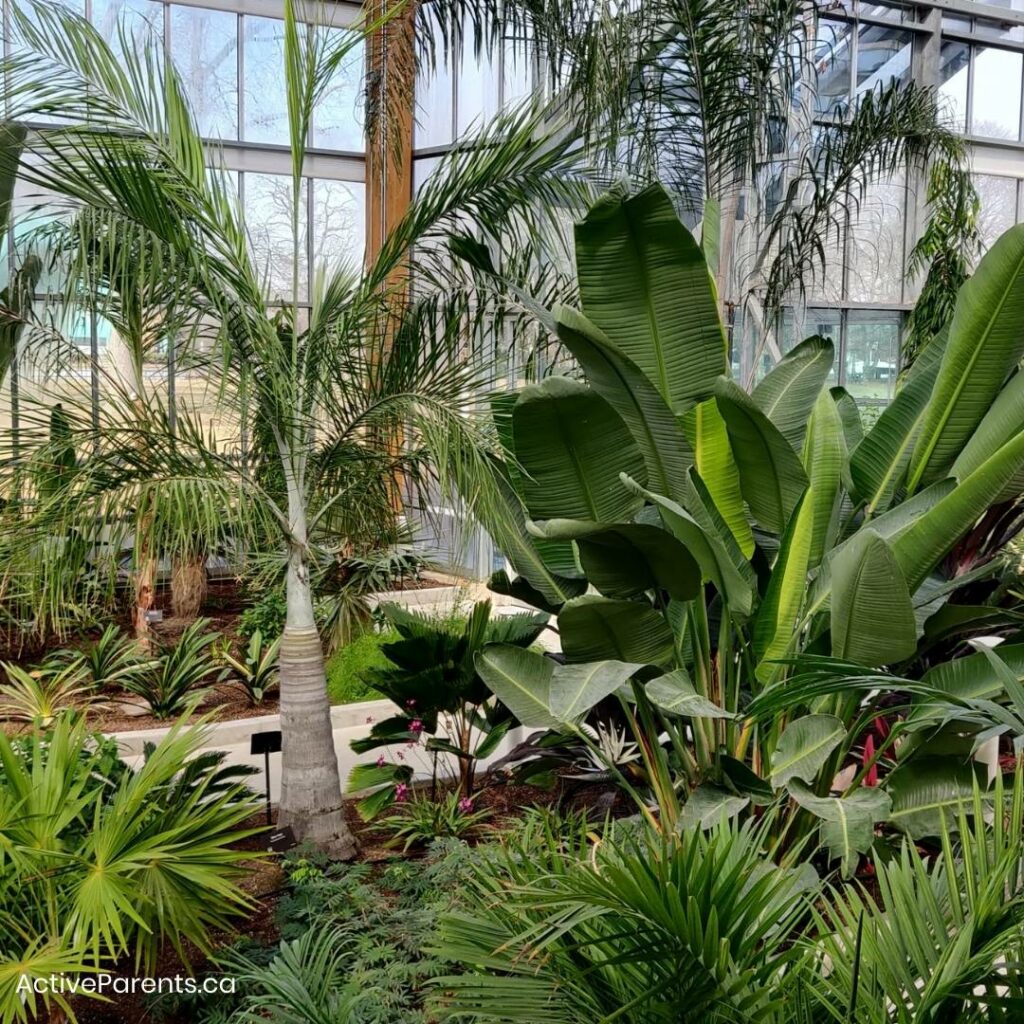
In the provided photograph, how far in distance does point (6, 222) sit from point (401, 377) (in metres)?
1.47

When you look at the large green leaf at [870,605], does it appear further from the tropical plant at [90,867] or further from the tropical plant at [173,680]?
the tropical plant at [173,680]

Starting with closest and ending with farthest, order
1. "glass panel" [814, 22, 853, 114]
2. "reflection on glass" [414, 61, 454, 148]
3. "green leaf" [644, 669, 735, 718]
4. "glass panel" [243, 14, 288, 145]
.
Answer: "green leaf" [644, 669, 735, 718] → "glass panel" [814, 22, 853, 114] → "reflection on glass" [414, 61, 454, 148] → "glass panel" [243, 14, 288, 145]

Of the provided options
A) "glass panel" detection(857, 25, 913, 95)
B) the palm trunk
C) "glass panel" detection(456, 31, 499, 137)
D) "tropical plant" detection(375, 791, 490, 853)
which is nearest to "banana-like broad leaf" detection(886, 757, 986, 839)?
"tropical plant" detection(375, 791, 490, 853)

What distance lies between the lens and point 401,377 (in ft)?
14.4

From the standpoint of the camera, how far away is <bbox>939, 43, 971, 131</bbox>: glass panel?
11844 millimetres

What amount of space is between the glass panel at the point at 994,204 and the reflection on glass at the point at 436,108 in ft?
18.5

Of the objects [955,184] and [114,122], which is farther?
[955,184]

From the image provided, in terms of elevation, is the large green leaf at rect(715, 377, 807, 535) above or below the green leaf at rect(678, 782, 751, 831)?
above

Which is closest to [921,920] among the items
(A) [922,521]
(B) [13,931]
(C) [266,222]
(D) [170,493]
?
(A) [922,521]

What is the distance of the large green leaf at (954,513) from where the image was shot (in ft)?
10.9

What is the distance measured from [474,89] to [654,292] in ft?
25.6

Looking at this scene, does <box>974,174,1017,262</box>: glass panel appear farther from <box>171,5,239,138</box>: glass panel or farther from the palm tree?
the palm tree

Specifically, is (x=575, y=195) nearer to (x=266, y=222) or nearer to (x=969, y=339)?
(x=969, y=339)

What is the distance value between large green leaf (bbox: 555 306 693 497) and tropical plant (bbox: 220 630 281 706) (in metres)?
3.75
